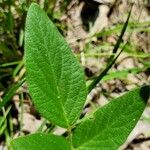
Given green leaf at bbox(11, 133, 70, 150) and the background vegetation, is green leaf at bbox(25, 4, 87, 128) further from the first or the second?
the background vegetation

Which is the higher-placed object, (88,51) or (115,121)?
(115,121)

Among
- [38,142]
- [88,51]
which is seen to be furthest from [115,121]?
[88,51]

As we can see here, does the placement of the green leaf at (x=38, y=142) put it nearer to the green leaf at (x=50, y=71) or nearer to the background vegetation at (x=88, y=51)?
the green leaf at (x=50, y=71)

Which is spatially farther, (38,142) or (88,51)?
(88,51)

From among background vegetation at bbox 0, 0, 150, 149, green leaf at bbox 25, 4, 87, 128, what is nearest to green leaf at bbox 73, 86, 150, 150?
green leaf at bbox 25, 4, 87, 128

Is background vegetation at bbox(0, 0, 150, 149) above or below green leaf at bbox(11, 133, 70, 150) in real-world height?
below

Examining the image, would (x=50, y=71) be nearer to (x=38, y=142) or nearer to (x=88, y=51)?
(x=38, y=142)
